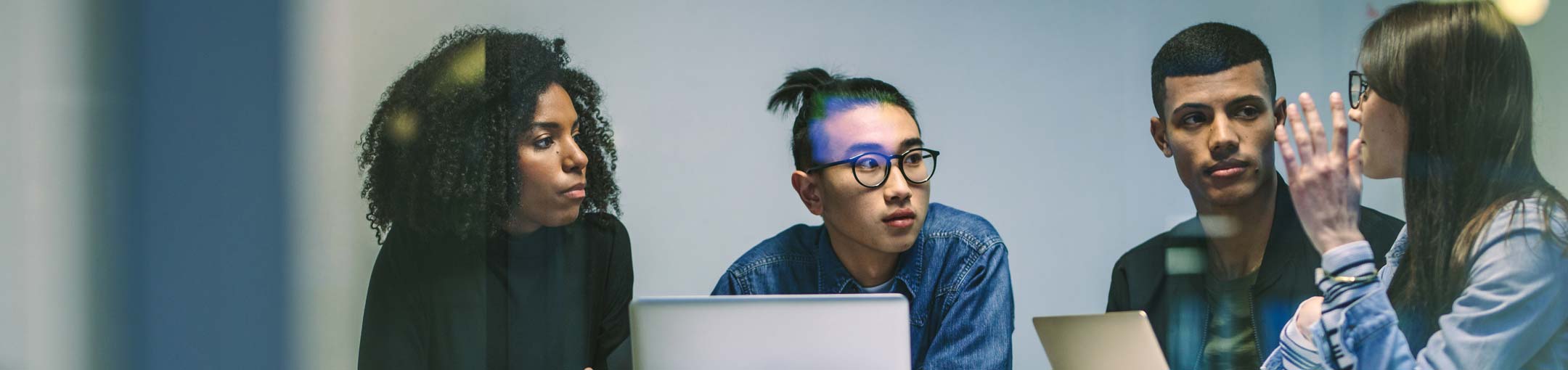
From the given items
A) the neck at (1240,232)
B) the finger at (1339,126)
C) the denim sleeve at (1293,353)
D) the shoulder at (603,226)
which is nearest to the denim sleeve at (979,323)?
the neck at (1240,232)

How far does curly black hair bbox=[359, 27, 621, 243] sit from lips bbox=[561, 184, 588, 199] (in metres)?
→ 0.02

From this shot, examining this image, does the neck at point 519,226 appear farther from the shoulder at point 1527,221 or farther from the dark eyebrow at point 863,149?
the shoulder at point 1527,221

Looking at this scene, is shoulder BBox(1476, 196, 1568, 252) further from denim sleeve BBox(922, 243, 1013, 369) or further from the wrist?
denim sleeve BBox(922, 243, 1013, 369)

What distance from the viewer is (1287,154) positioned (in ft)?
12.2

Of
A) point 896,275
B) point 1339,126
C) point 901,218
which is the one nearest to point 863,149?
point 901,218

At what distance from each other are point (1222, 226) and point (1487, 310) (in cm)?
80

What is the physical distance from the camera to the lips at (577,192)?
138 inches

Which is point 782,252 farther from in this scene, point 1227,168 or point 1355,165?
point 1355,165

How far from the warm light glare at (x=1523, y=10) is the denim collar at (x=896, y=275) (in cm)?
208

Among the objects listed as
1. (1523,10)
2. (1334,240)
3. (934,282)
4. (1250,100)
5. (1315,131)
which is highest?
(1523,10)

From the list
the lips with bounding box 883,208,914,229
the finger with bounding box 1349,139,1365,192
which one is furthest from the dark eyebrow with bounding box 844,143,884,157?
the finger with bounding box 1349,139,1365,192

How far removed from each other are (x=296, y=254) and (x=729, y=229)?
4.02ft

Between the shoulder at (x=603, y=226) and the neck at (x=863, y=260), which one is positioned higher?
the shoulder at (x=603, y=226)

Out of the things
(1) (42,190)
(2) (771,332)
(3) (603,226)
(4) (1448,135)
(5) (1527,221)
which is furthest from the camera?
(4) (1448,135)
